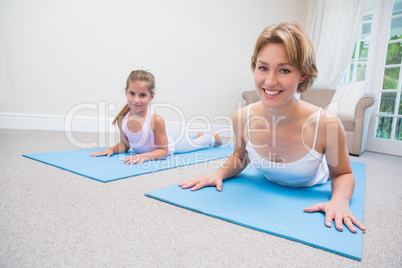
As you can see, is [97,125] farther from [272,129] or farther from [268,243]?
[268,243]

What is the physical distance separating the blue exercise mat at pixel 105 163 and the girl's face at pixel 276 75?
91 cm

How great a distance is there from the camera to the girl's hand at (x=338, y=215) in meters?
0.98

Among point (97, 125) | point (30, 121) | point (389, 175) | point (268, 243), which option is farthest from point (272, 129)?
point (30, 121)

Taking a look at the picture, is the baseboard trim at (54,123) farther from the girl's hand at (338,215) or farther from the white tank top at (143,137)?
the girl's hand at (338,215)

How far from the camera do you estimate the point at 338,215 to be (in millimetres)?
→ 1029

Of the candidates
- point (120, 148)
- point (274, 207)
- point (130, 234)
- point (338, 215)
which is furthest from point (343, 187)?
point (120, 148)

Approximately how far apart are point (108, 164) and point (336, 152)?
1.33 metres

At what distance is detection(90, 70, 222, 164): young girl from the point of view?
203 cm

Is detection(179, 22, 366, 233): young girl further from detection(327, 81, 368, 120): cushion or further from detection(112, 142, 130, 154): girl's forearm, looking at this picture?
detection(327, 81, 368, 120): cushion

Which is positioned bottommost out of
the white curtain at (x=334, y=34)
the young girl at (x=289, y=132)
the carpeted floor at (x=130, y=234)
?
the carpeted floor at (x=130, y=234)

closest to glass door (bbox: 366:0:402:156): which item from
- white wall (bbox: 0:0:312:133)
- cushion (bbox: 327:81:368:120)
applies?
cushion (bbox: 327:81:368:120)

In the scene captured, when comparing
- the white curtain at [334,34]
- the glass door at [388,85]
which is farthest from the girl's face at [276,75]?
the white curtain at [334,34]

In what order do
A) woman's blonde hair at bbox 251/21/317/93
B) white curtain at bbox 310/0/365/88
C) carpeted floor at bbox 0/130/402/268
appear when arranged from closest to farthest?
carpeted floor at bbox 0/130/402/268
woman's blonde hair at bbox 251/21/317/93
white curtain at bbox 310/0/365/88

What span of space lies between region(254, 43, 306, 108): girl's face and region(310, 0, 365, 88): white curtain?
351cm
